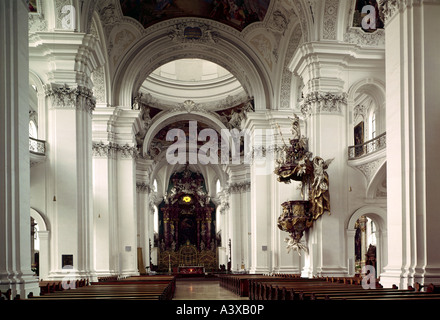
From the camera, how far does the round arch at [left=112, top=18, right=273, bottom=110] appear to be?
861 inches

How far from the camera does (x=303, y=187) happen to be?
16047 mm

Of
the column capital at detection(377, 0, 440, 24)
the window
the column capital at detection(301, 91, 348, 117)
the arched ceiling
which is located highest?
the arched ceiling

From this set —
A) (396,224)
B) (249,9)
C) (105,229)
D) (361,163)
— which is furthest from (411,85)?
(105,229)

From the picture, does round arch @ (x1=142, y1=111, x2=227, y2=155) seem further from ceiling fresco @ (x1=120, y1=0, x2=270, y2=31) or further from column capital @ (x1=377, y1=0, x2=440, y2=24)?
column capital @ (x1=377, y1=0, x2=440, y2=24)

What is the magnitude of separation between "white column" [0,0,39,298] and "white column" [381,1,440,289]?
5968 millimetres

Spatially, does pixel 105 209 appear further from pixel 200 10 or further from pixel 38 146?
pixel 200 10

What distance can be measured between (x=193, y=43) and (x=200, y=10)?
1.49 meters

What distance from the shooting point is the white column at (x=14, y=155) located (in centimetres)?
813

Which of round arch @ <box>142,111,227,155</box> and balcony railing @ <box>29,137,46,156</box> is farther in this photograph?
round arch @ <box>142,111,227,155</box>

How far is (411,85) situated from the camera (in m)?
9.41
